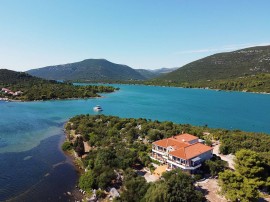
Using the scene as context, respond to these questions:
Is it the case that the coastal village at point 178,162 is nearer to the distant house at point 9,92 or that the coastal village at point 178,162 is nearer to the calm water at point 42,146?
the calm water at point 42,146

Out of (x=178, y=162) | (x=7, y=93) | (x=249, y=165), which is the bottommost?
(x=178, y=162)

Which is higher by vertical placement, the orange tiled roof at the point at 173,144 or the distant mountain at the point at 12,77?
the distant mountain at the point at 12,77

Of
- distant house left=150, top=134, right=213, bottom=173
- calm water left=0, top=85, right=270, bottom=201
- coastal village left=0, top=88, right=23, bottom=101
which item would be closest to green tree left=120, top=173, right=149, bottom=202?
distant house left=150, top=134, right=213, bottom=173

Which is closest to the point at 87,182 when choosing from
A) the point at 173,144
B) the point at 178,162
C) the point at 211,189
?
the point at 178,162

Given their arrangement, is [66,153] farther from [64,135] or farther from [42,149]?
[64,135]

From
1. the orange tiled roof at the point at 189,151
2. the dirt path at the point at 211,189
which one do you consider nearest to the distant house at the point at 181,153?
the orange tiled roof at the point at 189,151

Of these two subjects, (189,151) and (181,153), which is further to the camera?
(189,151)

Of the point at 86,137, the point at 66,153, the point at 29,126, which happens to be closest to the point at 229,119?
the point at 86,137

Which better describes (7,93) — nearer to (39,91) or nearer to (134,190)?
(39,91)
